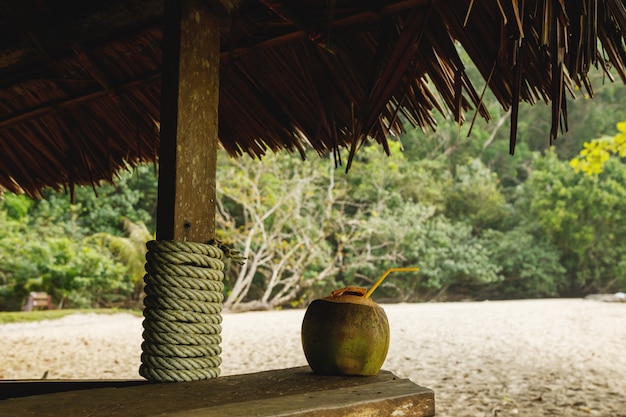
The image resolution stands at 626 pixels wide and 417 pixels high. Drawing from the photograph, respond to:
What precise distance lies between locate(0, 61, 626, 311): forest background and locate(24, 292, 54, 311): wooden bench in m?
0.27

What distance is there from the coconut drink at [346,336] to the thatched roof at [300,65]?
1.18 ft

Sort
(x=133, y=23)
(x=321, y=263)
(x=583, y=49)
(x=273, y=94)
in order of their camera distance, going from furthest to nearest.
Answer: (x=321, y=263) → (x=273, y=94) → (x=133, y=23) → (x=583, y=49)

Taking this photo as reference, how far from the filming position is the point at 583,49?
117 centimetres

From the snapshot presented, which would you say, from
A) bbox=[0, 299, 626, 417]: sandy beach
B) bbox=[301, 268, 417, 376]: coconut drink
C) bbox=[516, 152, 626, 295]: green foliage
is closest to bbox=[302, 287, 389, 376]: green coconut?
bbox=[301, 268, 417, 376]: coconut drink

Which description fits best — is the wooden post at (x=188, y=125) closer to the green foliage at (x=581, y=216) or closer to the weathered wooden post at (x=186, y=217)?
the weathered wooden post at (x=186, y=217)

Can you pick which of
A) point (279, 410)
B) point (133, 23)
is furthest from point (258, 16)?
point (279, 410)

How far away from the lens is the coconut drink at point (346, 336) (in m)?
1.23

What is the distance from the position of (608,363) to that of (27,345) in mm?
5074

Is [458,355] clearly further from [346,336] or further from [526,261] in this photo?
[526,261]

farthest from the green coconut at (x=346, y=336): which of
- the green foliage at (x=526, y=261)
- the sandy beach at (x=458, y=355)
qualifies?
the green foliage at (x=526, y=261)

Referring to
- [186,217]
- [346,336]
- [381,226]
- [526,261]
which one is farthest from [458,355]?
[526,261]

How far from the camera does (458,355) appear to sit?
4809 millimetres

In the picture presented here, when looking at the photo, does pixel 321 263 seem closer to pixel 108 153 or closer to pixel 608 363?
pixel 608 363

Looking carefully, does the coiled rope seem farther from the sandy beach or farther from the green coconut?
the sandy beach
